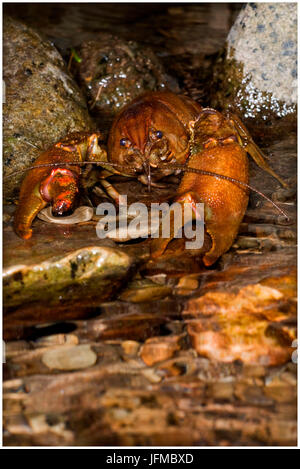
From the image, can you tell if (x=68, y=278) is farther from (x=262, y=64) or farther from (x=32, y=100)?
(x=262, y=64)

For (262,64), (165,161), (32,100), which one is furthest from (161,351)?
(262,64)

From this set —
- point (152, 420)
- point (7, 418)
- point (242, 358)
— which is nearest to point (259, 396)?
point (242, 358)

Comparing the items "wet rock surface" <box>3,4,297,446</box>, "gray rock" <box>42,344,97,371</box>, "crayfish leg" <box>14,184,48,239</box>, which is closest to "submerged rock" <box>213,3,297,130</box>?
"wet rock surface" <box>3,4,297,446</box>

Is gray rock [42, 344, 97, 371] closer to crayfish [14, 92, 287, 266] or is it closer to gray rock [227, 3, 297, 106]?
crayfish [14, 92, 287, 266]

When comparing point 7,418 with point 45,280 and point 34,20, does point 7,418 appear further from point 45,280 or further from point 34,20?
point 34,20

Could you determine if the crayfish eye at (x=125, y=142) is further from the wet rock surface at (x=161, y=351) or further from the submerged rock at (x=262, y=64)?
the submerged rock at (x=262, y=64)

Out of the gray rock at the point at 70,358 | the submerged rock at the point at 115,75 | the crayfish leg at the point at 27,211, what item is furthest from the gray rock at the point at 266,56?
the gray rock at the point at 70,358
